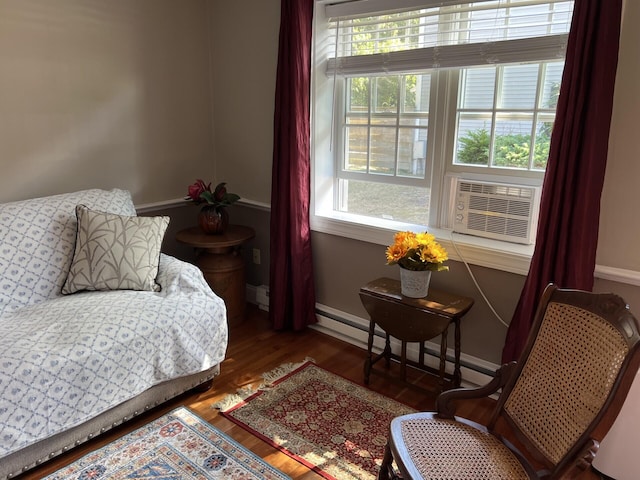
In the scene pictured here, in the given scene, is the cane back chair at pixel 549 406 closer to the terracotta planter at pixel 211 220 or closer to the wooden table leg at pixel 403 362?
the wooden table leg at pixel 403 362

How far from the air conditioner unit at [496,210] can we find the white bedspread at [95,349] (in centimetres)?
132

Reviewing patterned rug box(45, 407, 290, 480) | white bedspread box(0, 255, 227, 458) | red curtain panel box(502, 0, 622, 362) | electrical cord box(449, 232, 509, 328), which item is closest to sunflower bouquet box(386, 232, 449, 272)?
electrical cord box(449, 232, 509, 328)

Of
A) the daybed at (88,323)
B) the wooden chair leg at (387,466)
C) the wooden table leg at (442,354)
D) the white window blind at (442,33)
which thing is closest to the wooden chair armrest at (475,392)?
the wooden chair leg at (387,466)

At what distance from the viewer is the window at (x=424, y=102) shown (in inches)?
87.7

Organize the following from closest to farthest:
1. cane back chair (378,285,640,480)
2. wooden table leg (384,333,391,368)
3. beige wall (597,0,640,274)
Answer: cane back chair (378,285,640,480) < beige wall (597,0,640,274) < wooden table leg (384,333,391,368)

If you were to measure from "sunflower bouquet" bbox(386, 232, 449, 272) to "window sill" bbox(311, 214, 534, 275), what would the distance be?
0.55ft

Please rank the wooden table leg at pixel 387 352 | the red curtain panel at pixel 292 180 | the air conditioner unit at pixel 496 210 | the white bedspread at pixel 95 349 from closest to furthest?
1. the white bedspread at pixel 95 349
2. the air conditioner unit at pixel 496 210
3. the wooden table leg at pixel 387 352
4. the red curtain panel at pixel 292 180

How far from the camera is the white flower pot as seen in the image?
2.33 metres

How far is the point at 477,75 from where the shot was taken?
94.3 inches

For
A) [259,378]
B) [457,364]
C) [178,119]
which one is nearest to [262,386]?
[259,378]

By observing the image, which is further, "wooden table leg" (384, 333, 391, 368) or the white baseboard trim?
"wooden table leg" (384, 333, 391, 368)

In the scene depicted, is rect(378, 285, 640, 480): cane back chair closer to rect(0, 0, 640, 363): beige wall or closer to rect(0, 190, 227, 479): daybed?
rect(0, 0, 640, 363): beige wall

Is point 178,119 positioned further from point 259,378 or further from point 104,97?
point 259,378

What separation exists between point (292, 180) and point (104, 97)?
1.21 m
